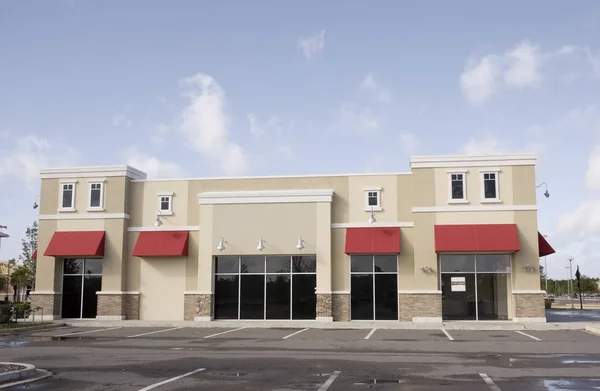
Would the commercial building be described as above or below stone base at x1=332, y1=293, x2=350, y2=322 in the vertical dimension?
above

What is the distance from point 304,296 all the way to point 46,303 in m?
13.3

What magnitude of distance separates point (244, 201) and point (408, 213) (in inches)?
317

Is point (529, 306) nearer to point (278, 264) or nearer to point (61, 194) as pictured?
point (278, 264)

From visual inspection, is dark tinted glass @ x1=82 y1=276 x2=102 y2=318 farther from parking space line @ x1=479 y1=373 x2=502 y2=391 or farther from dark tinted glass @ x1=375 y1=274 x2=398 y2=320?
parking space line @ x1=479 y1=373 x2=502 y2=391

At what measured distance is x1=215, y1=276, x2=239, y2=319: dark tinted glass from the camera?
3139cm

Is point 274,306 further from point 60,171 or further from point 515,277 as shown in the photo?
point 60,171

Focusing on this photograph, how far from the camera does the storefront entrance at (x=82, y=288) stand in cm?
3291

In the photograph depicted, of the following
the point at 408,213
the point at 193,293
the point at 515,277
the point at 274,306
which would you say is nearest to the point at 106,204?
the point at 193,293

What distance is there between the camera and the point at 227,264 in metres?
31.8

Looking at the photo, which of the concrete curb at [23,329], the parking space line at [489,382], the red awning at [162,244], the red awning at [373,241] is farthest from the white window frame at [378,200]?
the parking space line at [489,382]

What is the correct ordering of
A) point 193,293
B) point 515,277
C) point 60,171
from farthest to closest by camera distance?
point 60,171
point 193,293
point 515,277

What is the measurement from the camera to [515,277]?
29250 millimetres

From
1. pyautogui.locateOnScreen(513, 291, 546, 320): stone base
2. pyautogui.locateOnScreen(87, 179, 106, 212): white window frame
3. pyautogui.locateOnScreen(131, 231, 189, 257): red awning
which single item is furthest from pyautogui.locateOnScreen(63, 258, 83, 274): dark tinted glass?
pyautogui.locateOnScreen(513, 291, 546, 320): stone base

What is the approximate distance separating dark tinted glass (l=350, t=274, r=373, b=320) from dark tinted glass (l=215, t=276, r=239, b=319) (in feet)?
18.8
